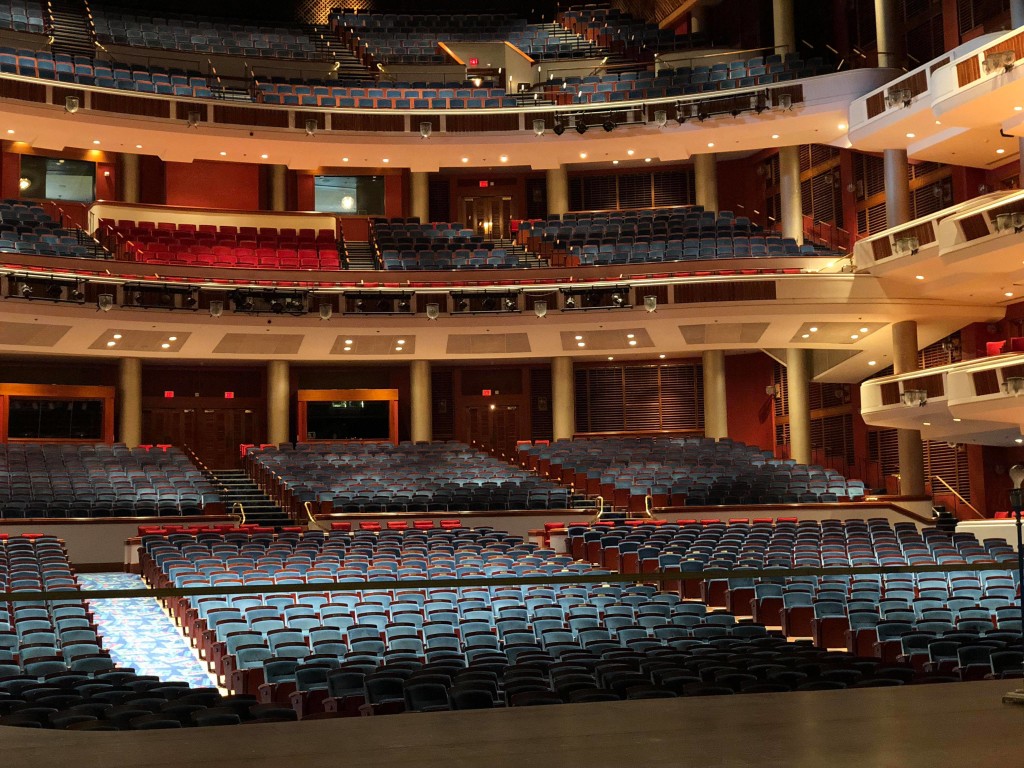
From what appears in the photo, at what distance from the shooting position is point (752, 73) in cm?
2089

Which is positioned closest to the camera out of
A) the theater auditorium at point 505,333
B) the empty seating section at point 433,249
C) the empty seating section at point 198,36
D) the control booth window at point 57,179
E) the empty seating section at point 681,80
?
the theater auditorium at point 505,333

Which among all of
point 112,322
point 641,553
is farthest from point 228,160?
point 641,553

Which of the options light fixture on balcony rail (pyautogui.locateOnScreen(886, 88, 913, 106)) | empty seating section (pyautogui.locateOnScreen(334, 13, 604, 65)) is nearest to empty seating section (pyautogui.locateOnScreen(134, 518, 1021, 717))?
light fixture on balcony rail (pyautogui.locateOnScreen(886, 88, 913, 106))

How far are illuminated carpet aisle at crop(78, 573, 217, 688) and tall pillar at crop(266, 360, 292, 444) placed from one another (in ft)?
28.5

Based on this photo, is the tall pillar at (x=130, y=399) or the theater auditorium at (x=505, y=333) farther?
the tall pillar at (x=130, y=399)

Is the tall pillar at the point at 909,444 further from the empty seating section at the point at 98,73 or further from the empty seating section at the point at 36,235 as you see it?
the empty seating section at the point at 36,235

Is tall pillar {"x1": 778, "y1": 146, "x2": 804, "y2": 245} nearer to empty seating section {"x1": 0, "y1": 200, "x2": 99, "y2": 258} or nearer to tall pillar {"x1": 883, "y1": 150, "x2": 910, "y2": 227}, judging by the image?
tall pillar {"x1": 883, "y1": 150, "x2": 910, "y2": 227}

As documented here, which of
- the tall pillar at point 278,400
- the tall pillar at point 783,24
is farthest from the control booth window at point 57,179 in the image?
Result: the tall pillar at point 783,24

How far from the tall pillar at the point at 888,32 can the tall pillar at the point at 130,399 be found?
1465 centimetres

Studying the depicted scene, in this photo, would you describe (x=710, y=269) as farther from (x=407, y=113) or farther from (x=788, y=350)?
(x=407, y=113)

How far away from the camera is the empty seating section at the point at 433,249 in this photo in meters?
20.9

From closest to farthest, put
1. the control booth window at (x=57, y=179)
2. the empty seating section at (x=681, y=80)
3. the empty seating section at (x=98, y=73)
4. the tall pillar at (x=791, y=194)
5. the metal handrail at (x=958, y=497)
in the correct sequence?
the metal handrail at (x=958, y=497) < the empty seating section at (x=98, y=73) < the empty seating section at (x=681, y=80) < the tall pillar at (x=791, y=194) < the control booth window at (x=57, y=179)

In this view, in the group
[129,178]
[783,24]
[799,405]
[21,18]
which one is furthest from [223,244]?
[783,24]

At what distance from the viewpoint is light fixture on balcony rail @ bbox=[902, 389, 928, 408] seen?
1525 centimetres
